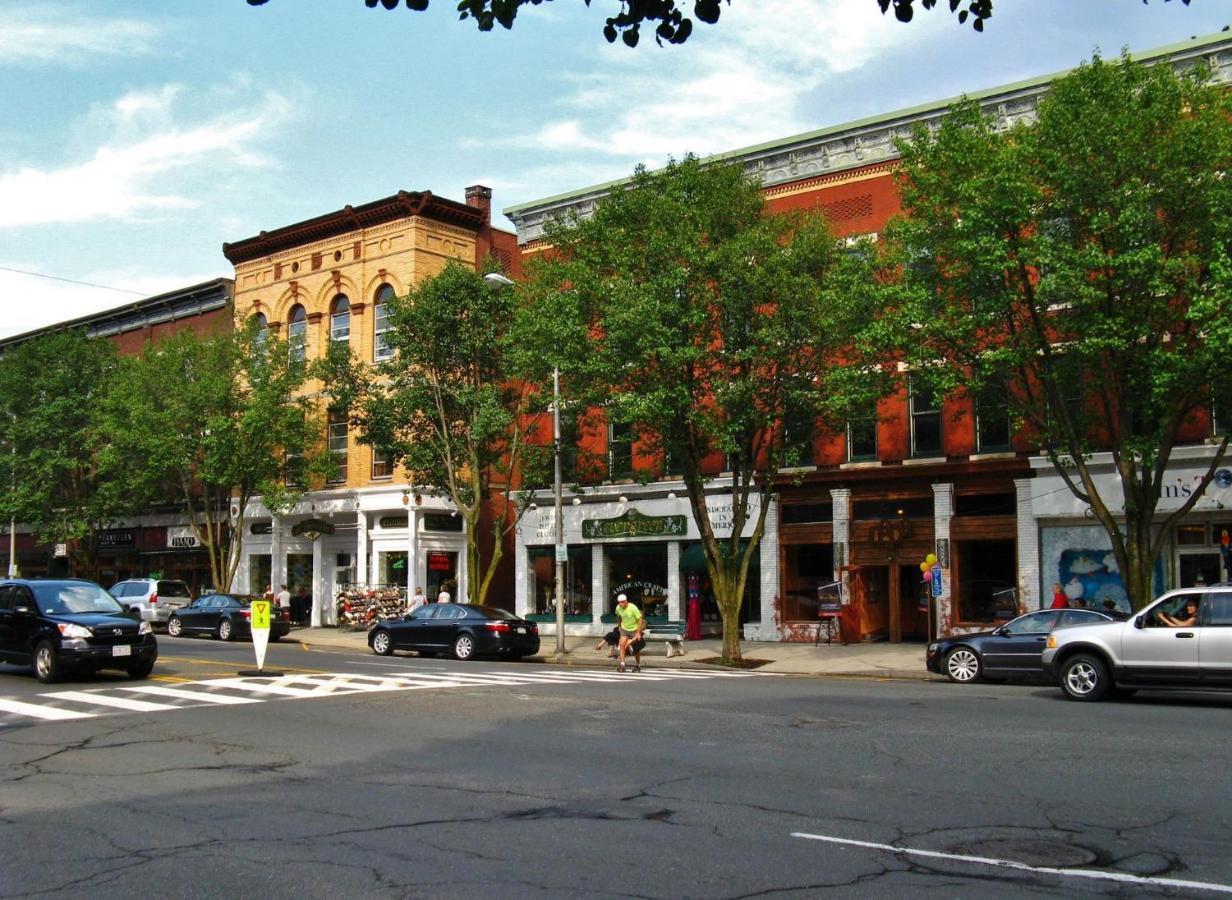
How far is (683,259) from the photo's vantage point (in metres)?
25.5

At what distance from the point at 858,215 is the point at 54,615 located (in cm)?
2193

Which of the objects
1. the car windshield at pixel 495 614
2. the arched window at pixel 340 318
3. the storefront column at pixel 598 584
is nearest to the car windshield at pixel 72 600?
the car windshield at pixel 495 614

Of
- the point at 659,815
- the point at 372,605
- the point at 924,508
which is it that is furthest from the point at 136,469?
the point at 659,815

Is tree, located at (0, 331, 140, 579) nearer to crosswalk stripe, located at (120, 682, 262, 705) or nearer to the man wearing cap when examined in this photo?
the man wearing cap

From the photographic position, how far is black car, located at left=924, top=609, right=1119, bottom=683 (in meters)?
20.4

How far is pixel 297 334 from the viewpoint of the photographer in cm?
4372

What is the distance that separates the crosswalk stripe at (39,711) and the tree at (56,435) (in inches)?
1191

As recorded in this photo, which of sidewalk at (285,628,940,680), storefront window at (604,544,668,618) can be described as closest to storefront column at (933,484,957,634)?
sidewalk at (285,628,940,680)

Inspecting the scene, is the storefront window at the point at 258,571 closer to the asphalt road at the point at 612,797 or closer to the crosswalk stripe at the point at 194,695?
the crosswalk stripe at the point at 194,695

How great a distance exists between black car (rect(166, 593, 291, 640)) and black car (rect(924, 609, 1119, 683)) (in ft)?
65.7

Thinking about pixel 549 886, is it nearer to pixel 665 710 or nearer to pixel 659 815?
pixel 659 815

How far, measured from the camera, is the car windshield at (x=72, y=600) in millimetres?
19359

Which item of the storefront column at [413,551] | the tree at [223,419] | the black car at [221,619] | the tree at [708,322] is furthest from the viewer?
the storefront column at [413,551]

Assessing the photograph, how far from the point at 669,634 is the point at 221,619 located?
13603mm
